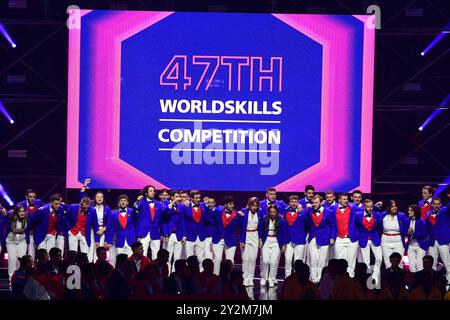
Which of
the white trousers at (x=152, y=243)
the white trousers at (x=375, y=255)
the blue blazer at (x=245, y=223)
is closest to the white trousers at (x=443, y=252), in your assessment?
the white trousers at (x=375, y=255)

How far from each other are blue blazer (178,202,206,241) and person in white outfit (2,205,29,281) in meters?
2.48

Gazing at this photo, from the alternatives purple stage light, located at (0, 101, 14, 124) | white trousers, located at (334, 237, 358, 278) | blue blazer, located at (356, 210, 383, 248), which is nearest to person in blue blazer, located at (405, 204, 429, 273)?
blue blazer, located at (356, 210, 383, 248)

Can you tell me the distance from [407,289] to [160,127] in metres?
7.20

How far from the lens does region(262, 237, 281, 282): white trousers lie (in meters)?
17.3

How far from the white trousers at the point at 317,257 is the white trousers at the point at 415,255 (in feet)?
4.42

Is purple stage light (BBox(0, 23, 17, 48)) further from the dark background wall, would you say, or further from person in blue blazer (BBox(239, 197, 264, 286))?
person in blue blazer (BBox(239, 197, 264, 286))

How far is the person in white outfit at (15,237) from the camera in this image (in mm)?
16969

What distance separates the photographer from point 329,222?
17391 mm

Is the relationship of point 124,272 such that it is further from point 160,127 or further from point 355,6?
point 355,6

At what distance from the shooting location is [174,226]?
17891 millimetres

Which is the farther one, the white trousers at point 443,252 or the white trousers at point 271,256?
the white trousers at point 443,252

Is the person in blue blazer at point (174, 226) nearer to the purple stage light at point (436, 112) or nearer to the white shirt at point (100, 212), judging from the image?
the white shirt at point (100, 212)

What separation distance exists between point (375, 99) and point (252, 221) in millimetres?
3456

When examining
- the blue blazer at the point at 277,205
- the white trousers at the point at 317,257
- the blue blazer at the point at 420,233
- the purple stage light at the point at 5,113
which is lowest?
the white trousers at the point at 317,257
